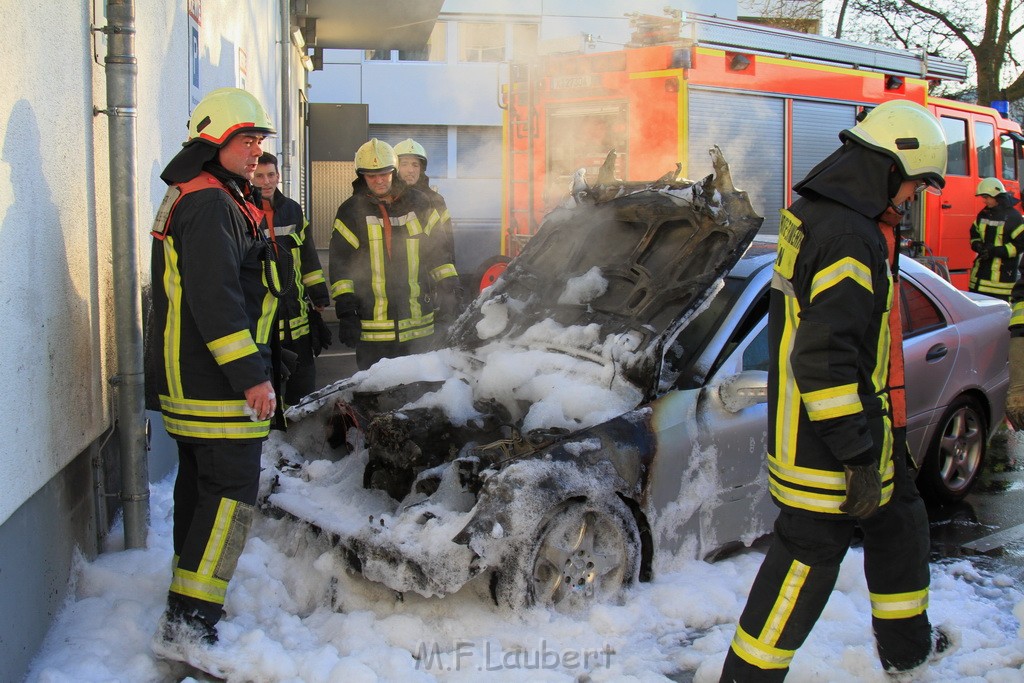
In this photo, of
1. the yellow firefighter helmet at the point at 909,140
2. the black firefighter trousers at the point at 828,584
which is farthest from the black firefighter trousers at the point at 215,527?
the yellow firefighter helmet at the point at 909,140

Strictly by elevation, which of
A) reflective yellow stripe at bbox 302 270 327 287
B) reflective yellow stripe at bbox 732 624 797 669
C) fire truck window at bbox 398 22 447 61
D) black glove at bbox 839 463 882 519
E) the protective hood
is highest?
fire truck window at bbox 398 22 447 61

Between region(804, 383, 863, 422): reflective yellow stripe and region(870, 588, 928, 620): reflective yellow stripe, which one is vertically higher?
region(804, 383, 863, 422): reflective yellow stripe

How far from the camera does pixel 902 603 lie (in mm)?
3105

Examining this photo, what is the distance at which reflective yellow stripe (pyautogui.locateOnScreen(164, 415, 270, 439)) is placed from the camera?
3422 mm

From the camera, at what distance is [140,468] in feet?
13.5

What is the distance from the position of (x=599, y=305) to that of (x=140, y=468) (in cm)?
216

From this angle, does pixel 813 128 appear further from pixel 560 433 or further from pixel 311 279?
pixel 560 433

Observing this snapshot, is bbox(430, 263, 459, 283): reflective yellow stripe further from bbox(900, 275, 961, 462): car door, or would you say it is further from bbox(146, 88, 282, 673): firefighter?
bbox(900, 275, 961, 462): car door

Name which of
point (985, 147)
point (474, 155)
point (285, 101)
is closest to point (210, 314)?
point (285, 101)

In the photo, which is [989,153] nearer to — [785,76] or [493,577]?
[785,76]

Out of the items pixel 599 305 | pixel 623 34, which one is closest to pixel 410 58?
pixel 623 34

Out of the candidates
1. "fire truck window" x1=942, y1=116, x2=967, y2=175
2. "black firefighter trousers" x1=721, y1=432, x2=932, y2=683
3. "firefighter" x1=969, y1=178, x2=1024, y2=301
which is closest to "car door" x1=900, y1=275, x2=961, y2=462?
"black firefighter trousers" x1=721, y1=432, x2=932, y2=683

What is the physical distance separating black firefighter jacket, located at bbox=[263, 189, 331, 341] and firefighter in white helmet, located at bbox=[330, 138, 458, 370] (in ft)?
0.38

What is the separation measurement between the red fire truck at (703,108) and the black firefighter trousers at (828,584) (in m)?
6.25
